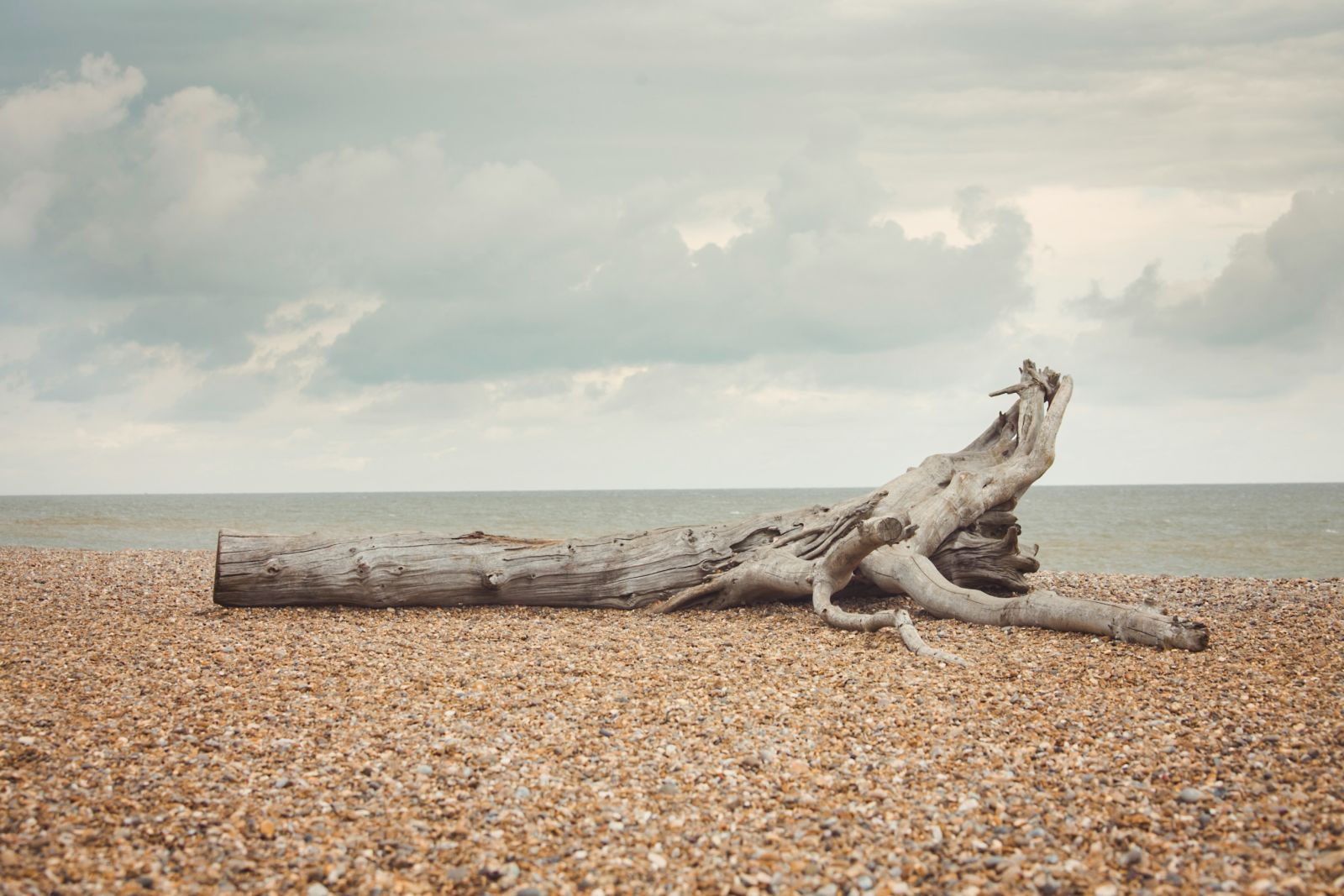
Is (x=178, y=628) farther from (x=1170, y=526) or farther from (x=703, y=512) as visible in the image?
(x=703, y=512)

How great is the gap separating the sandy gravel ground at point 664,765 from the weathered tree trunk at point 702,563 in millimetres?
1534

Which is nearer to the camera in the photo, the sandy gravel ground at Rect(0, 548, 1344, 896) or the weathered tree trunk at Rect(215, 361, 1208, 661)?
the sandy gravel ground at Rect(0, 548, 1344, 896)

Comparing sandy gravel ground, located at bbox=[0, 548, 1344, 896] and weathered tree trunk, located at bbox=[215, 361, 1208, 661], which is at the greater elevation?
weathered tree trunk, located at bbox=[215, 361, 1208, 661]

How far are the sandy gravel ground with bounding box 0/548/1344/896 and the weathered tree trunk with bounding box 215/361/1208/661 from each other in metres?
1.53

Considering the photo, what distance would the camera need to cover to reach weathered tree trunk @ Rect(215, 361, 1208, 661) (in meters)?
10.7

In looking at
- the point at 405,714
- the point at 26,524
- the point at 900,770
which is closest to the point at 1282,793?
the point at 900,770

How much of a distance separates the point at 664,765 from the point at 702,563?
6.09 m

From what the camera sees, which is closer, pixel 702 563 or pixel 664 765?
pixel 664 765

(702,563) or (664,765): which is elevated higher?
(702,563)

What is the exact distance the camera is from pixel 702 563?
11586 millimetres

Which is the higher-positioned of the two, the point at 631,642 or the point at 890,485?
the point at 890,485

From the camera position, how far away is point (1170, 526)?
41.0 metres

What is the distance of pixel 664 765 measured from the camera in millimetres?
5527

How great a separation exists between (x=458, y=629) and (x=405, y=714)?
3477 mm
